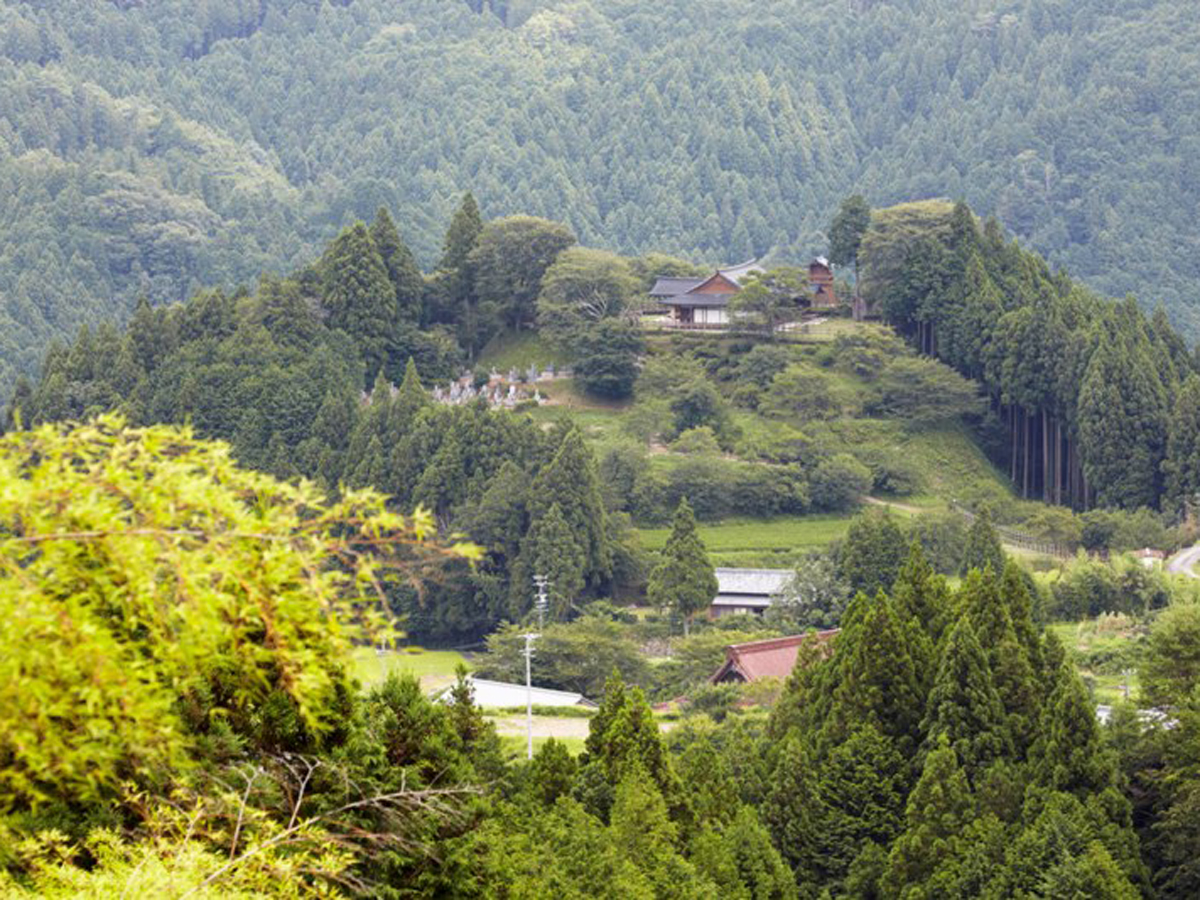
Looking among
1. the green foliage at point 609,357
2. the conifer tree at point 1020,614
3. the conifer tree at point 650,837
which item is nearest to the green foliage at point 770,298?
the green foliage at point 609,357

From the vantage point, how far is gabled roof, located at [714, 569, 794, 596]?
56.1 m

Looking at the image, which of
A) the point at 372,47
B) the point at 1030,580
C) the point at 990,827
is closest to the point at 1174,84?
the point at 372,47

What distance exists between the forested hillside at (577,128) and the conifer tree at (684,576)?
55994mm

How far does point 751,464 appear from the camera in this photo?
63.0 metres

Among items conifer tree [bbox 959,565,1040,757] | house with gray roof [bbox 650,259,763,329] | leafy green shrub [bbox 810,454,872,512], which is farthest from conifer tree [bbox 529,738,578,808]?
house with gray roof [bbox 650,259,763,329]

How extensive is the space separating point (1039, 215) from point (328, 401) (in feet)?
240

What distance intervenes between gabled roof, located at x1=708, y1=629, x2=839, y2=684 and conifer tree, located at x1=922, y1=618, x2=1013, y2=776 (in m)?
13.0

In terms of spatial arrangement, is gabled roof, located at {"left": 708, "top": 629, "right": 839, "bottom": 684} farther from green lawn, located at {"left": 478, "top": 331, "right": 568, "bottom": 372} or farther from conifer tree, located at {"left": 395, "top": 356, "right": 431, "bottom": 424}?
green lawn, located at {"left": 478, "top": 331, "right": 568, "bottom": 372}

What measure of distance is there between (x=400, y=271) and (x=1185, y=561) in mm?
26896

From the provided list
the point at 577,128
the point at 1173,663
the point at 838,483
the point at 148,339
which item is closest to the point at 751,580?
the point at 838,483

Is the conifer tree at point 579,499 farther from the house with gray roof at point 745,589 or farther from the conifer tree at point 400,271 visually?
the conifer tree at point 400,271

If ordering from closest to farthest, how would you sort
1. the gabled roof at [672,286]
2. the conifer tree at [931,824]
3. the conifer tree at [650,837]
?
the conifer tree at [650,837] < the conifer tree at [931,824] < the gabled roof at [672,286]

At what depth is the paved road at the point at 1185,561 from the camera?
56234mm

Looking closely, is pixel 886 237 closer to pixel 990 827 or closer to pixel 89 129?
pixel 990 827
